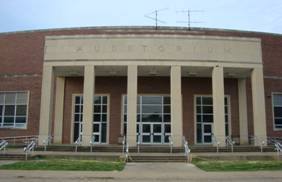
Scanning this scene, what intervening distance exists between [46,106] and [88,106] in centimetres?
310

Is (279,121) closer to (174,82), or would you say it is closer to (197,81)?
(197,81)

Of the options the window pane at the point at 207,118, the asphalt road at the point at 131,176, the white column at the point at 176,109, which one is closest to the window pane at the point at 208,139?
the window pane at the point at 207,118

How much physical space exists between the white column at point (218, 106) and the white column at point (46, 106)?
11.7 metres

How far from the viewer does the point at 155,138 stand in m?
30.0

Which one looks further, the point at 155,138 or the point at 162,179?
the point at 155,138

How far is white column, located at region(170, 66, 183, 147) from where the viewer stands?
25336 millimetres

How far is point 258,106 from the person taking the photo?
26.9m

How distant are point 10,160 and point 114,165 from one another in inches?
275

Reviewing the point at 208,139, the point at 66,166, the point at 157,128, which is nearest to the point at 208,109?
the point at 208,139

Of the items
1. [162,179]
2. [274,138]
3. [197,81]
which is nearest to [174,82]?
[197,81]

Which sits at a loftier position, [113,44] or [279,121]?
[113,44]

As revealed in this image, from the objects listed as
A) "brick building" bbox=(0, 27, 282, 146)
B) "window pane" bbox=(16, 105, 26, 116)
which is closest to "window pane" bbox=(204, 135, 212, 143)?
"brick building" bbox=(0, 27, 282, 146)

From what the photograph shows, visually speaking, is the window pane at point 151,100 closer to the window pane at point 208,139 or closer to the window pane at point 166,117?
the window pane at point 166,117

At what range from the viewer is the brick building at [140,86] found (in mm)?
26344
